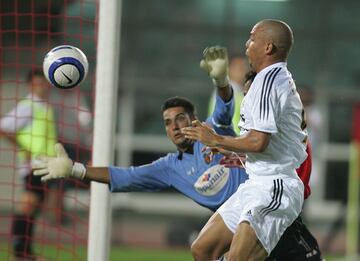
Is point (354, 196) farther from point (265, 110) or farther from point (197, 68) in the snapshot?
point (265, 110)

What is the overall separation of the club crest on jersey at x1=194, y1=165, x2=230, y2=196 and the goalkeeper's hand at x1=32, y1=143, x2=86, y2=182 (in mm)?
807

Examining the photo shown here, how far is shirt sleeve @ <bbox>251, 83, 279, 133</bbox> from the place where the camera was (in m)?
5.50

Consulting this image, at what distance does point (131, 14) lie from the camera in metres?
16.2

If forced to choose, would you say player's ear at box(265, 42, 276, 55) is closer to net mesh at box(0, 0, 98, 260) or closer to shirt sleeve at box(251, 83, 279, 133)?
shirt sleeve at box(251, 83, 279, 133)

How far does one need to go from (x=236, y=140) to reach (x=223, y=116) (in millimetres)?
1329

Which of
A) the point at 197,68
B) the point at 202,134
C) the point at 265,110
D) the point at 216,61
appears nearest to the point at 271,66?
the point at 265,110

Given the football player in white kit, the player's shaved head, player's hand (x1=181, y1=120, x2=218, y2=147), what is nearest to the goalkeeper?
the football player in white kit

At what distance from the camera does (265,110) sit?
5523mm

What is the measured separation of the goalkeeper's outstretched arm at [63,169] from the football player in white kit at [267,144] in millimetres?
1071

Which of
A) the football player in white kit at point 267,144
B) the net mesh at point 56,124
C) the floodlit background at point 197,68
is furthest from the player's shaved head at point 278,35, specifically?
the floodlit background at point 197,68

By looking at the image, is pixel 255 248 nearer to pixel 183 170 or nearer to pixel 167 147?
pixel 183 170

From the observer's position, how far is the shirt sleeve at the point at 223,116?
684cm

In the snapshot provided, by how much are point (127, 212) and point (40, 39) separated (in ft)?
10.6

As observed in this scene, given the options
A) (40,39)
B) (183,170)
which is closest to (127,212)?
(40,39)
